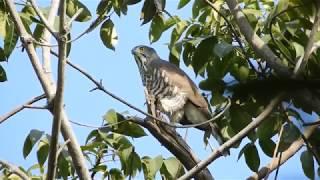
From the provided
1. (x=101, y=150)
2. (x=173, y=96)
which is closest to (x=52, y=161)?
(x=101, y=150)

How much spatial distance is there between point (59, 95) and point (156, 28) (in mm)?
741

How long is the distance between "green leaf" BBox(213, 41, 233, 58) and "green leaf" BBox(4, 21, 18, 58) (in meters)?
0.58

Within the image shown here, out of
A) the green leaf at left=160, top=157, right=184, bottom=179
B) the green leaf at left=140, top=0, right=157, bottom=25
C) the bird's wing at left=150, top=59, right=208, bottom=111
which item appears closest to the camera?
the green leaf at left=160, top=157, right=184, bottom=179

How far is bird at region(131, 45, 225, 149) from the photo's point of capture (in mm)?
3067

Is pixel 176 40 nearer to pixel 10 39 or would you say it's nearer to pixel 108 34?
pixel 108 34

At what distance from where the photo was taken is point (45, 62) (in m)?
1.82

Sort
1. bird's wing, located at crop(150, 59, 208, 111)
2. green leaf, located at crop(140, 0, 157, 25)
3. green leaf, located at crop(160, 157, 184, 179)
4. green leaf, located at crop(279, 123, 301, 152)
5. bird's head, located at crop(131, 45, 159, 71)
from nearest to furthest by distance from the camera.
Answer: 1. green leaf, located at crop(279, 123, 301, 152)
2. green leaf, located at crop(160, 157, 184, 179)
3. green leaf, located at crop(140, 0, 157, 25)
4. bird's wing, located at crop(150, 59, 208, 111)
5. bird's head, located at crop(131, 45, 159, 71)

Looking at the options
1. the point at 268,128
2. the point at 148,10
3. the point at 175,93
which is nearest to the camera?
the point at 268,128

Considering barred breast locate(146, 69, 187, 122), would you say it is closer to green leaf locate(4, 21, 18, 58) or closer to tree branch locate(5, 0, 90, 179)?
green leaf locate(4, 21, 18, 58)

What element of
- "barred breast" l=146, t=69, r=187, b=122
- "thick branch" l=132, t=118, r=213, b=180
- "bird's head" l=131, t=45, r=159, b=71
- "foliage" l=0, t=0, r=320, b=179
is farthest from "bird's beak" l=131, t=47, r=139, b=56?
"thick branch" l=132, t=118, r=213, b=180

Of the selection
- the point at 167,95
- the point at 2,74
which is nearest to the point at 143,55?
the point at 167,95

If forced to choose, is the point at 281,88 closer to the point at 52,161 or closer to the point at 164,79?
the point at 52,161

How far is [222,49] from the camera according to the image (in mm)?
Answer: 1771

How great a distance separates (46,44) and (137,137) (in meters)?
0.37
